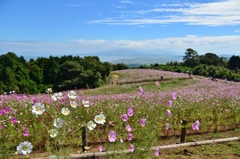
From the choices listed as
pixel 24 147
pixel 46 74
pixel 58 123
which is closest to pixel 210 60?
pixel 46 74

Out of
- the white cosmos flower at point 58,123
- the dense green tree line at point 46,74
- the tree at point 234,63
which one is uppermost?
the tree at point 234,63

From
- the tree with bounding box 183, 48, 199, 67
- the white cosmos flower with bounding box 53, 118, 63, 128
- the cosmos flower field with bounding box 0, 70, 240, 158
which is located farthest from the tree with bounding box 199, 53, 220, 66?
the white cosmos flower with bounding box 53, 118, 63, 128

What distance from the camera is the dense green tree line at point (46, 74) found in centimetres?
3004

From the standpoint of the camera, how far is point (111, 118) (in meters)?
6.23

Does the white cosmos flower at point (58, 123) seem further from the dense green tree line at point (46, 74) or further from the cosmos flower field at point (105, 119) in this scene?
the dense green tree line at point (46, 74)

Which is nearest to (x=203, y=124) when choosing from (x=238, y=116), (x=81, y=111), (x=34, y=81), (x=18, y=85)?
(x=238, y=116)

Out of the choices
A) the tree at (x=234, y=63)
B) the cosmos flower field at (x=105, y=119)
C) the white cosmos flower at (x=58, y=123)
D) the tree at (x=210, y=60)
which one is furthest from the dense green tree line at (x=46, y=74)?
the tree at (x=234, y=63)

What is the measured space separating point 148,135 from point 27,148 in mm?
1304

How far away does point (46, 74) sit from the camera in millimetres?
38188

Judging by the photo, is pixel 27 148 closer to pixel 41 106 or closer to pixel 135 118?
pixel 41 106

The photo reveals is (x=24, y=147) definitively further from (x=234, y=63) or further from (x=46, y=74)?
(x=234, y=63)

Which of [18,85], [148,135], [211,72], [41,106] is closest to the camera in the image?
[41,106]

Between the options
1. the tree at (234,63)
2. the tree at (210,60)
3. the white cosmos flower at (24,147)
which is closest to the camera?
the white cosmos flower at (24,147)

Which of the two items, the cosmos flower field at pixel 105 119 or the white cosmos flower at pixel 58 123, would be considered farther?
the cosmos flower field at pixel 105 119
